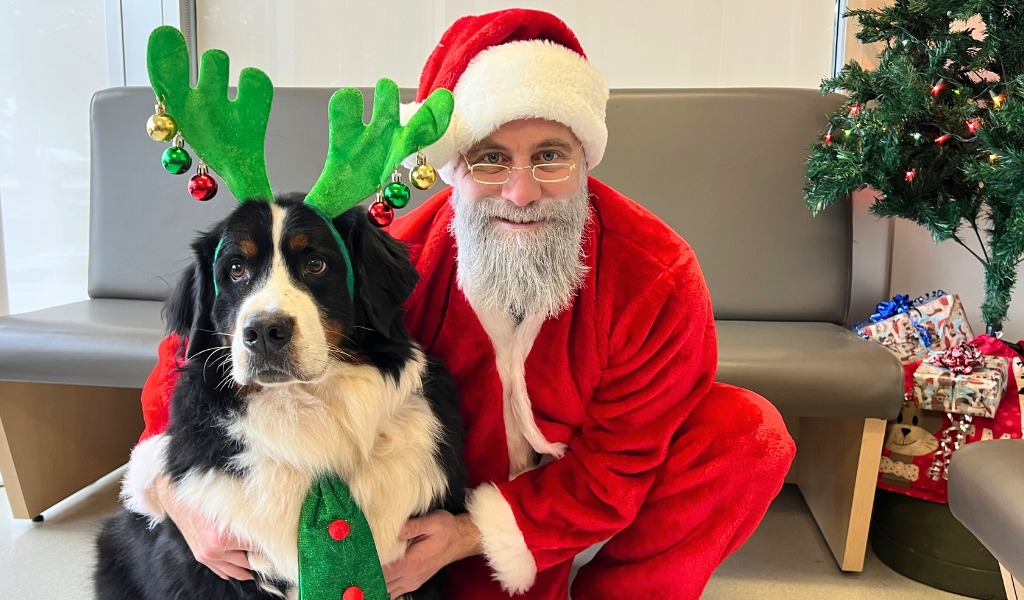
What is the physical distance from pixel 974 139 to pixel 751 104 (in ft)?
2.30

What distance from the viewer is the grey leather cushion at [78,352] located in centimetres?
182

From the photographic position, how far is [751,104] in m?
2.34

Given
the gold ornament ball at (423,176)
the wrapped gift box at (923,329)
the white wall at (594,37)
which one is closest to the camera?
the gold ornament ball at (423,176)

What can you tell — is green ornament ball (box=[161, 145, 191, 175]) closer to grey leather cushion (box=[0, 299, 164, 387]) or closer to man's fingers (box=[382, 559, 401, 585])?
man's fingers (box=[382, 559, 401, 585])

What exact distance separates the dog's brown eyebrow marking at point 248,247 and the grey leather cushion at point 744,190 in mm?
1621

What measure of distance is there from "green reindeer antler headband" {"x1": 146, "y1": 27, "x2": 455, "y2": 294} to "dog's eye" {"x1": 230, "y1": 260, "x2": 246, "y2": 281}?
0.35 ft

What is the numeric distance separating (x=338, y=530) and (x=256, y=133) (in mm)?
624

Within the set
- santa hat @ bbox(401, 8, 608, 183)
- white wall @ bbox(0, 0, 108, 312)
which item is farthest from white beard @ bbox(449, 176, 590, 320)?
white wall @ bbox(0, 0, 108, 312)

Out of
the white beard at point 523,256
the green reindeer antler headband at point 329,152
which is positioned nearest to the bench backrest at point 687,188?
the white beard at point 523,256

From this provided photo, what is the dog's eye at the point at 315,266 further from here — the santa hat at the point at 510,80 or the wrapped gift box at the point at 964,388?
the wrapped gift box at the point at 964,388

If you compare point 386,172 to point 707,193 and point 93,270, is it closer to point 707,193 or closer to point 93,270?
point 707,193

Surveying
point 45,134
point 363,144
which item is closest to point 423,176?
point 363,144

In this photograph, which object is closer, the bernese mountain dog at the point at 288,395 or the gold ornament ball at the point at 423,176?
the bernese mountain dog at the point at 288,395

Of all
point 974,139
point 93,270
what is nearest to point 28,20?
point 93,270
